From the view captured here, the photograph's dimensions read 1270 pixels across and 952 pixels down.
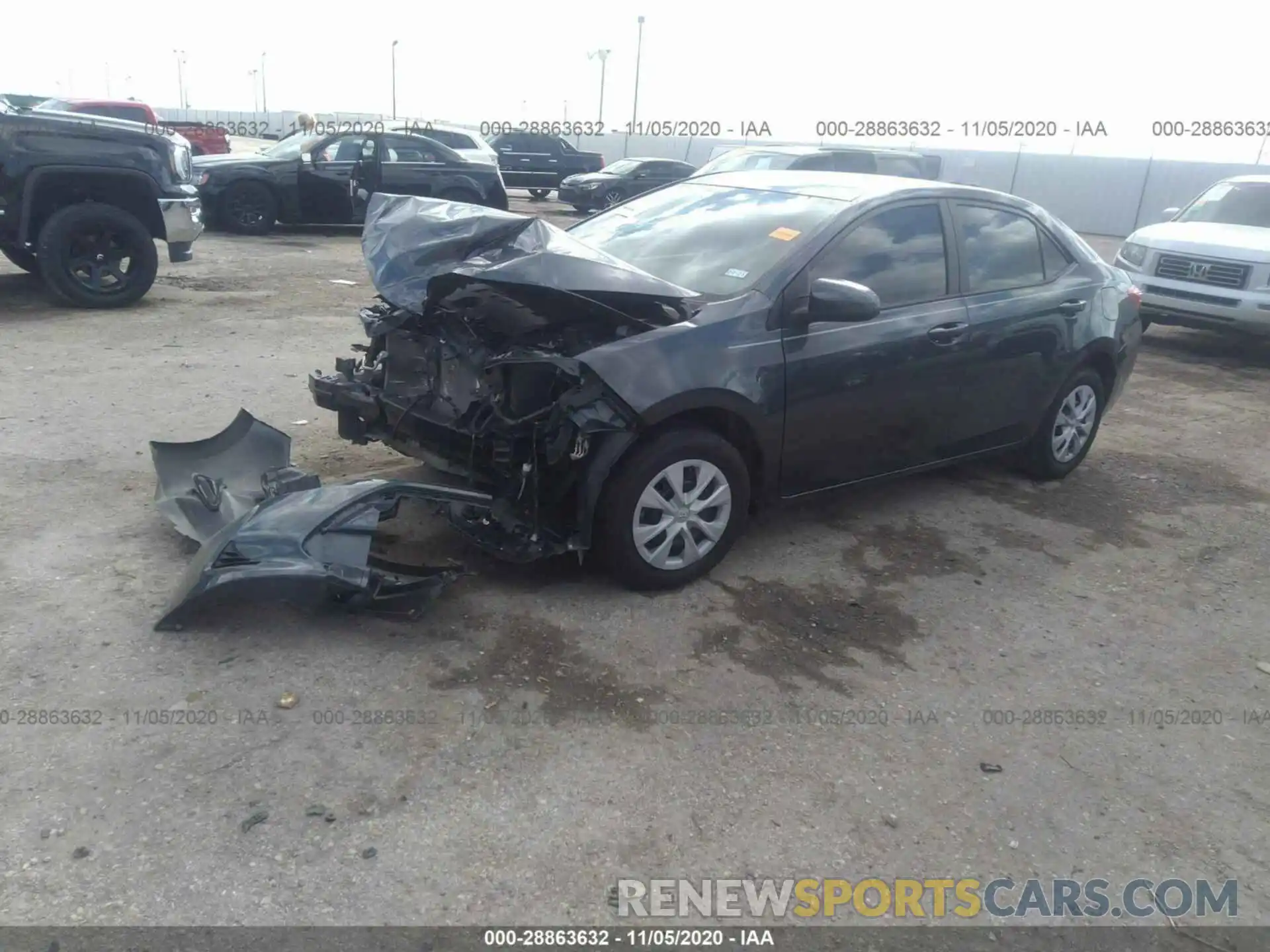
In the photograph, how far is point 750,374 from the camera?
13.4ft

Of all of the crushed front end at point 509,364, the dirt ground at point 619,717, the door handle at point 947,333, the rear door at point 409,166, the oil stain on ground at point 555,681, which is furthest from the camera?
the rear door at point 409,166

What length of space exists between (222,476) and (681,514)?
211 centimetres

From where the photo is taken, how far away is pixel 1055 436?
5.68m

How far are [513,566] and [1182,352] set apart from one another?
9.03 meters

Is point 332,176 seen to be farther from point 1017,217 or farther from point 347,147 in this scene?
point 1017,217

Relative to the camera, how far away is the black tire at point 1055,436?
5566 millimetres

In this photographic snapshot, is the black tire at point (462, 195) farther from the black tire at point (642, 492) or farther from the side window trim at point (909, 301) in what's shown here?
the black tire at point (642, 492)

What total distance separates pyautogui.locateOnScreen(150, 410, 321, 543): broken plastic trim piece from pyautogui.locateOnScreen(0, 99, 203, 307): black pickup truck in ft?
16.5

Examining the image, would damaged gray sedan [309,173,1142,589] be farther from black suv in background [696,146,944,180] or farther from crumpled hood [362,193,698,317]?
black suv in background [696,146,944,180]

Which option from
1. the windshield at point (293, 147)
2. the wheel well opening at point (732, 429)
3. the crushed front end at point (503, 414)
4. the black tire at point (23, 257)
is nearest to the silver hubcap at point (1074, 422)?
the wheel well opening at point (732, 429)

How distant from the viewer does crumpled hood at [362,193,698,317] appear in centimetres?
383

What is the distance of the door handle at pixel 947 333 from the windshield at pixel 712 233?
0.74 m

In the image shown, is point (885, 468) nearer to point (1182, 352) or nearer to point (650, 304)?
point (650, 304)

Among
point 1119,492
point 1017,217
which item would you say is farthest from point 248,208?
point 1119,492
